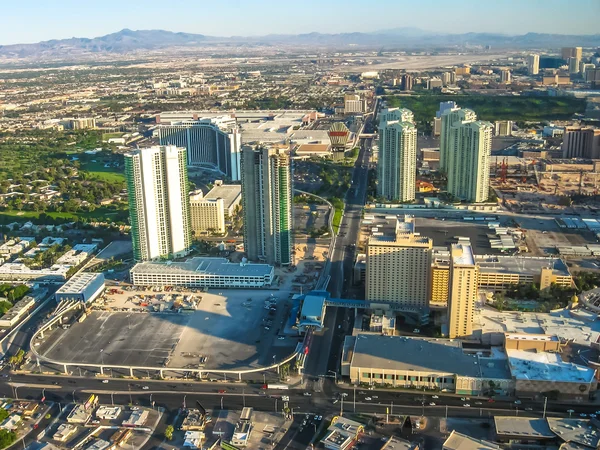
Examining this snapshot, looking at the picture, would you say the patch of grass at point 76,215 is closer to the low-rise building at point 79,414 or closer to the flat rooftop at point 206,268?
the flat rooftop at point 206,268

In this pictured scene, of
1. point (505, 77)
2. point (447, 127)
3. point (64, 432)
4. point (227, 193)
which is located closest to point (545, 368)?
point (64, 432)

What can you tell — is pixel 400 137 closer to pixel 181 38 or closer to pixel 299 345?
pixel 299 345

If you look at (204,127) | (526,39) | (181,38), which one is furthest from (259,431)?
(181,38)

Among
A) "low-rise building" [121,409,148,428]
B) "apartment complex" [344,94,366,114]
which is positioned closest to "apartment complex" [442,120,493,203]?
"low-rise building" [121,409,148,428]

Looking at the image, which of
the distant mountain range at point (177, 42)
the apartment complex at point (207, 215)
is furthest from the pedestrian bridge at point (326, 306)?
the distant mountain range at point (177, 42)

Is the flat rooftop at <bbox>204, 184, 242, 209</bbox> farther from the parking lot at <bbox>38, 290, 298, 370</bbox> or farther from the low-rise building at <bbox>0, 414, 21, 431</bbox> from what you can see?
the low-rise building at <bbox>0, 414, 21, 431</bbox>

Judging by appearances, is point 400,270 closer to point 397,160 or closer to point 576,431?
point 576,431
